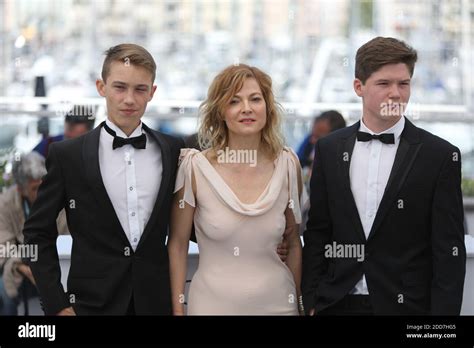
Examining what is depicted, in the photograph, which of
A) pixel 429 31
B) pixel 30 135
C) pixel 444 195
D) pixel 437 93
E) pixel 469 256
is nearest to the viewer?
pixel 444 195

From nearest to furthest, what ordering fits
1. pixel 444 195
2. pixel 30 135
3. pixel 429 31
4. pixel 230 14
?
pixel 444 195 < pixel 30 135 < pixel 429 31 < pixel 230 14

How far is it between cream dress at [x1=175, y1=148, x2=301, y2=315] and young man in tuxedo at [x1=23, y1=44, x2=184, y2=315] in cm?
10

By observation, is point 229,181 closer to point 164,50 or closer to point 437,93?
point 437,93

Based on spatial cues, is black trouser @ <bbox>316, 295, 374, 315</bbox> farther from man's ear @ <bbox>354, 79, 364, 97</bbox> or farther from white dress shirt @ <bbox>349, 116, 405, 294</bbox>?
man's ear @ <bbox>354, 79, 364, 97</bbox>

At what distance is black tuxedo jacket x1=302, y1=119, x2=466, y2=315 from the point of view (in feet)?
8.39

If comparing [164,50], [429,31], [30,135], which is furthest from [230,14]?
[30,135]

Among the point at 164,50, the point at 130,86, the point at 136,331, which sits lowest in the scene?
the point at 136,331

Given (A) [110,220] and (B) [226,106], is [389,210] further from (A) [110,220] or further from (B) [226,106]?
(A) [110,220]

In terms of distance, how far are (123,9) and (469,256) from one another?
11.9 metres

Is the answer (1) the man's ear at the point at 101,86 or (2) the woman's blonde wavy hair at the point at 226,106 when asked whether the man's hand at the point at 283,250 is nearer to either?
(2) the woman's blonde wavy hair at the point at 226,106

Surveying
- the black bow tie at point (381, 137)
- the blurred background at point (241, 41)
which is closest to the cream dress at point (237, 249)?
the black bow tie at point (381, 137)

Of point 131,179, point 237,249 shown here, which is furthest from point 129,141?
point 237,249

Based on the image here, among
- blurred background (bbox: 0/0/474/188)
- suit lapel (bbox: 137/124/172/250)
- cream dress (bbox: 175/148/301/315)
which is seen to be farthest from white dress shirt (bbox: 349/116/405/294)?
blurred background (bbox: 0/0/474/188)

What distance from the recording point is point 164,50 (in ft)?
44.1
